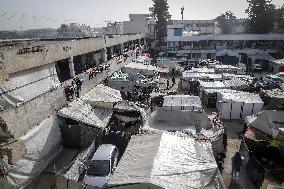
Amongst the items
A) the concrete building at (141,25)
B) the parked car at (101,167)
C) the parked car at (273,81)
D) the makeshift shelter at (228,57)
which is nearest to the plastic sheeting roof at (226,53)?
the makeshift shelter at (228,57)

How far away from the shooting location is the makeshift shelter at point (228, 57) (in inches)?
1709

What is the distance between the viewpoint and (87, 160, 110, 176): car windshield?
11730 mm

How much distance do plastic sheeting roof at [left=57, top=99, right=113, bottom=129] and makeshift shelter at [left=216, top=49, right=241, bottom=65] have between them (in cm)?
3258

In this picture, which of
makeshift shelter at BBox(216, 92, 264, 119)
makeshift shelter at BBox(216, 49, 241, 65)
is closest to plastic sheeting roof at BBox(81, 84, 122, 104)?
makeshift shelter at BBox(216, 92, 264, 119)

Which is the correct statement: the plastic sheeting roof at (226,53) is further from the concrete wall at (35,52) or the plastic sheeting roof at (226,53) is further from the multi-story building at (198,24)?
the multi-story building at (198,24)

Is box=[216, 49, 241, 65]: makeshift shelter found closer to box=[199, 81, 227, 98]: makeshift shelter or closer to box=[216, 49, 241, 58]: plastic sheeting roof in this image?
box=[216, 49, 241, 58]: plastic sheeting roof

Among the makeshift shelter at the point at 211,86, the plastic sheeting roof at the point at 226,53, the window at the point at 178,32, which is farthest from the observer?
the window at the point at 178,32

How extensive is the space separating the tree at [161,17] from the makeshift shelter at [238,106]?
3876cm

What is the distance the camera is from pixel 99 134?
1444 centimetres

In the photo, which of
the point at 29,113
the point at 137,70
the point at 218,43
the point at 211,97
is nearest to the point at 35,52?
the point at 29,113

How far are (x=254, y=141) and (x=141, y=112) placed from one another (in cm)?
723

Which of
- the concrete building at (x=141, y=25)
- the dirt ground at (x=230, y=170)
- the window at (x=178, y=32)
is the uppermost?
the concrete building at (x=141, y=25)

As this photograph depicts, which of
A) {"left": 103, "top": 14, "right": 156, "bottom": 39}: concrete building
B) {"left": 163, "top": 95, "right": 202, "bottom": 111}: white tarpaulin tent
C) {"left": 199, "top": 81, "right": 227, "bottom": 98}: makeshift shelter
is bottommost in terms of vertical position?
{"left": 199, "top": 81, "right": 227, "bottom": 98}: makeshift shelter

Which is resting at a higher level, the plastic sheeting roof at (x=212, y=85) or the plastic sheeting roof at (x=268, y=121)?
the plastic sheeting roof at (x=212, y=85)
